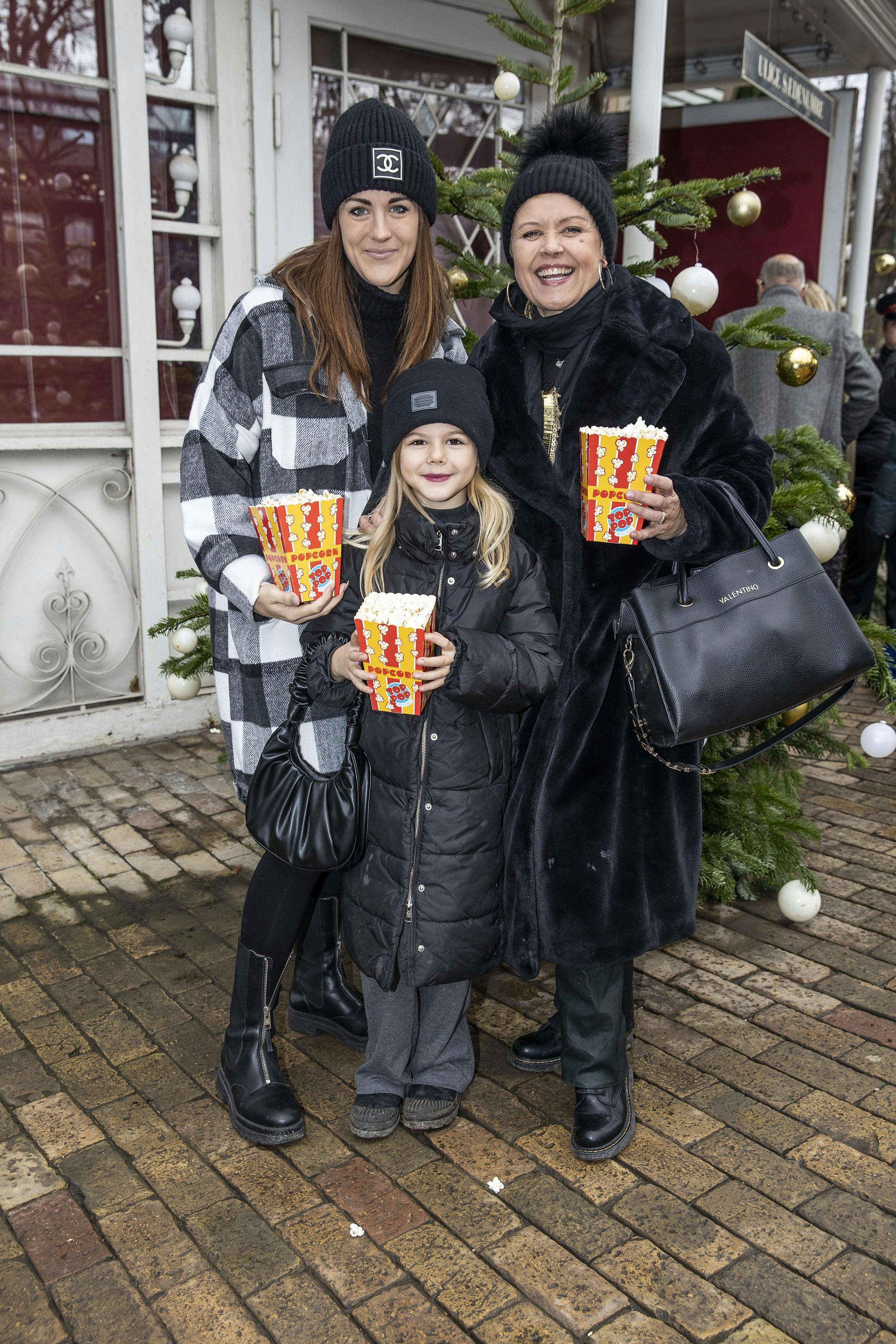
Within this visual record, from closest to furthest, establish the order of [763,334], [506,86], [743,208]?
[763,334], [506,86], [743,208]

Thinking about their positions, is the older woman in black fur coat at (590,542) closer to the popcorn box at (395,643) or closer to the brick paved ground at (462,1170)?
the brick paved ground at (462,1170)

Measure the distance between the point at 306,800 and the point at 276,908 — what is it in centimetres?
34

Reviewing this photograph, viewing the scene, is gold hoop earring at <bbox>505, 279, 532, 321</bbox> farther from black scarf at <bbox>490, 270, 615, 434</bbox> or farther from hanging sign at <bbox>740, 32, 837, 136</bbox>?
hanging sign at <bbox>740, 32, 837, 136</bbox>

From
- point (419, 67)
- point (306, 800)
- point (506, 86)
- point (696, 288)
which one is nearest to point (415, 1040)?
point (306, 800)

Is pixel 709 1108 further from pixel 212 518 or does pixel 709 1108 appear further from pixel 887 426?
pixel 887 426

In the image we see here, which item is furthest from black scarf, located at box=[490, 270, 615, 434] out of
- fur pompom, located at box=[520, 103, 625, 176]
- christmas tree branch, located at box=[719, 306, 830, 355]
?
christmas tree branch, located at box=[719, 306, 830, 355]

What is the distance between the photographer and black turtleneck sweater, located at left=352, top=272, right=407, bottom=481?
8.48 feet

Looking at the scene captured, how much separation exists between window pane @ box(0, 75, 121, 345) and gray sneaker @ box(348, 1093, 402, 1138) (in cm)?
382

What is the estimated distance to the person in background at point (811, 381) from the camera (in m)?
5.94

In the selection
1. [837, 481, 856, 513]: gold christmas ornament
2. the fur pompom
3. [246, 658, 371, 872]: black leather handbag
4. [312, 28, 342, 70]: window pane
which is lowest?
[246, 658, 371, 872]: black leather handbag

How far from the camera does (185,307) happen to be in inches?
209

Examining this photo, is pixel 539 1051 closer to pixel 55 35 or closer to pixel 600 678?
pixel 600 678

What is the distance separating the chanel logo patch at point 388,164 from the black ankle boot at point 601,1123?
2176mm

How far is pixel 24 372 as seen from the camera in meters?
4.98
